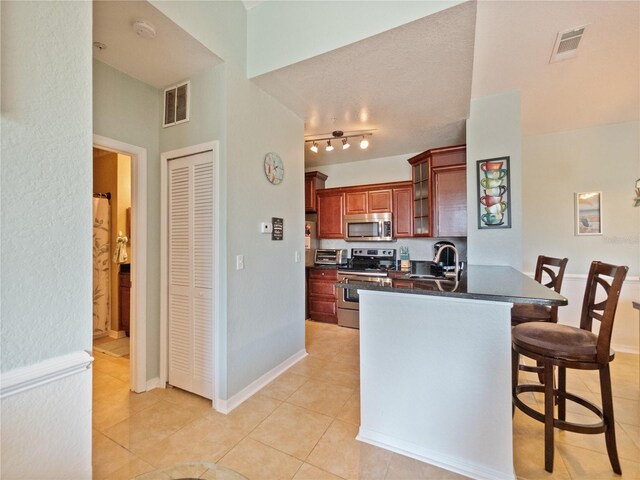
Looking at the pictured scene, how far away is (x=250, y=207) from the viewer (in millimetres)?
2414

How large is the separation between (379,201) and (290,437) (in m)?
3.45

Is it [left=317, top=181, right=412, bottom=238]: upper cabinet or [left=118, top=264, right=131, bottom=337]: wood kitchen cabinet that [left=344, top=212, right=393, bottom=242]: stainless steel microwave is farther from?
[left=118, top=264, right=131, bottom=337]: wood kitchen cabinet

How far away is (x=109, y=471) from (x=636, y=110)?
5840mm

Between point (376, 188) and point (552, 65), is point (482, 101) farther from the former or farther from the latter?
point (376, 188)

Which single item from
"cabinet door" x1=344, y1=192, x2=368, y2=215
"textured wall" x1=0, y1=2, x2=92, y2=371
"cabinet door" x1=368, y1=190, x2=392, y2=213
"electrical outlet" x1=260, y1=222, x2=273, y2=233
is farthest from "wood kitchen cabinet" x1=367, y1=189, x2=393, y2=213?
"textured wall" x1=0, y1=2, x2=92, y2=371

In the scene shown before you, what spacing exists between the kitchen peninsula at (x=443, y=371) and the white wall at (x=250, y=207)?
1.05 metres

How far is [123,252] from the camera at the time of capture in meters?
3.75

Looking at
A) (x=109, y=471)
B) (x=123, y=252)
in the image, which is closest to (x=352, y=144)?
(x=123, y=252)

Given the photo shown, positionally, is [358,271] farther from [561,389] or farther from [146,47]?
[146,47]

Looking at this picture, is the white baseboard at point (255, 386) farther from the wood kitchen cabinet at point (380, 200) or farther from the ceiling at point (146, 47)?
the ceiling at point (146, 47)

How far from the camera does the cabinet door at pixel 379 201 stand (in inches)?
173

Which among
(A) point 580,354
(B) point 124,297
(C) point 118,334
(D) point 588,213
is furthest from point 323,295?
(D) point 588,213

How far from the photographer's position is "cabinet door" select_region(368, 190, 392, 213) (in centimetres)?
440

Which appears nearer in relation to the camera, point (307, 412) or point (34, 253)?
point (34, 253)
